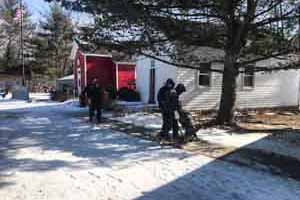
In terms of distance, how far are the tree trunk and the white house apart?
3.21 meters

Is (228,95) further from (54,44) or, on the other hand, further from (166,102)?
(54,44)

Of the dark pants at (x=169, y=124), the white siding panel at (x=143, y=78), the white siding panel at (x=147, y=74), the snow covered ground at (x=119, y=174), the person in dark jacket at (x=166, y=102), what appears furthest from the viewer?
the white siding panel at (x=143, y=78)

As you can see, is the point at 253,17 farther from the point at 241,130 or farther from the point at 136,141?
the point at 136,141

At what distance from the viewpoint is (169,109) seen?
9.35 m

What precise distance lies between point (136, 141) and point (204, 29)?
427 centimetres

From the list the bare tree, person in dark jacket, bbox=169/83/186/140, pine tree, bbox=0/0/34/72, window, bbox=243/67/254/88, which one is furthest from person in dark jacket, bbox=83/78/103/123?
pine tree, bbox=0/0/34/72

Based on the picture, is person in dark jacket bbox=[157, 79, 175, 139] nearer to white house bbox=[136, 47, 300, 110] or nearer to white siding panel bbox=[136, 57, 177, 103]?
white house bbox=[136, 47, 300, 110]

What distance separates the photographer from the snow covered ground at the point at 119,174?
197 inches

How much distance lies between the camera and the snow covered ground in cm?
501

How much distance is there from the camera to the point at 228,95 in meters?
12.3

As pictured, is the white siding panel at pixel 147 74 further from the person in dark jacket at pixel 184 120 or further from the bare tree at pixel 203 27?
the person in dark jacket at pixel 184 120

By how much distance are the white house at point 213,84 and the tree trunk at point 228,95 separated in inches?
126

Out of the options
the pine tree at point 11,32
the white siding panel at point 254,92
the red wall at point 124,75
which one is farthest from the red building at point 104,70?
the pine tree at point 11,32

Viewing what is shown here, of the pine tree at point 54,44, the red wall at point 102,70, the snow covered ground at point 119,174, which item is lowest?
the snow covered ground at point 119,174
